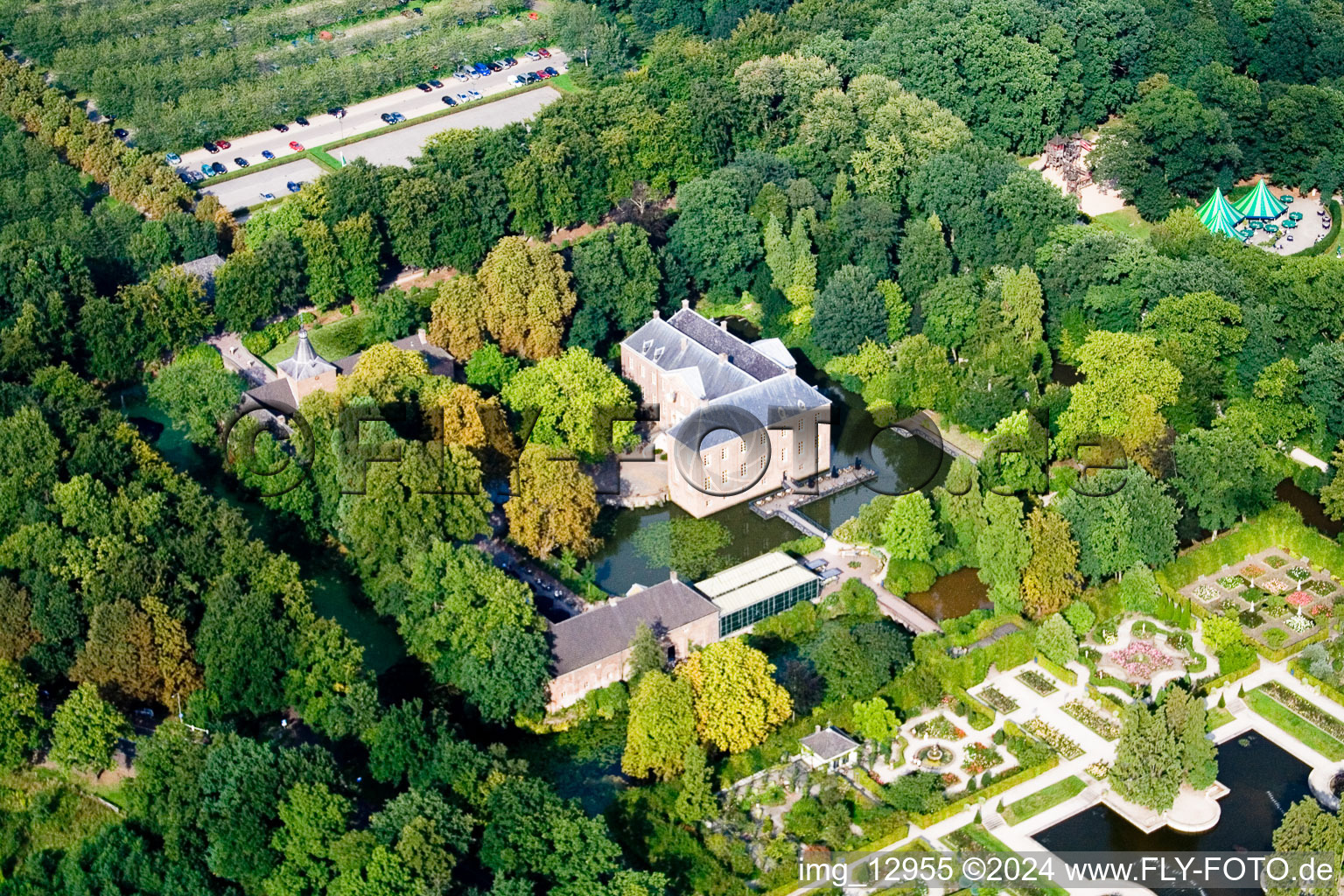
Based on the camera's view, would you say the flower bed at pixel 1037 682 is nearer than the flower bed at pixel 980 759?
No

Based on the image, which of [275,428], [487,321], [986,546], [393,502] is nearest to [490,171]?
[487,321]

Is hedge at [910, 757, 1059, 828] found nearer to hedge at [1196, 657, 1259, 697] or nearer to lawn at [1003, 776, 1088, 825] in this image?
lawn at [1003, 776, 1088, 825]

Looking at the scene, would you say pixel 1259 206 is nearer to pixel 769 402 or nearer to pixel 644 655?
pixel 769 402

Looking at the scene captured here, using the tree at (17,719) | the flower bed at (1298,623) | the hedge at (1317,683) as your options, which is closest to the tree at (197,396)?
the tree at (17,719)

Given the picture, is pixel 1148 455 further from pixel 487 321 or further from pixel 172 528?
pixel 172 528

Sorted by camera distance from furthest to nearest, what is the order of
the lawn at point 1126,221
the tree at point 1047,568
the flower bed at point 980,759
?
1. the lawn at point 1126,221
2. the tree at point 1047,568
3. the flower bed at point 980,759

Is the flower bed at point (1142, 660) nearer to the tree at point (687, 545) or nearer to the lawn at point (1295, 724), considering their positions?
the lawn at point (1295, 724)

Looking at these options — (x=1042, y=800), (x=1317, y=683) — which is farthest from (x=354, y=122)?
(x=1317, y=683)
